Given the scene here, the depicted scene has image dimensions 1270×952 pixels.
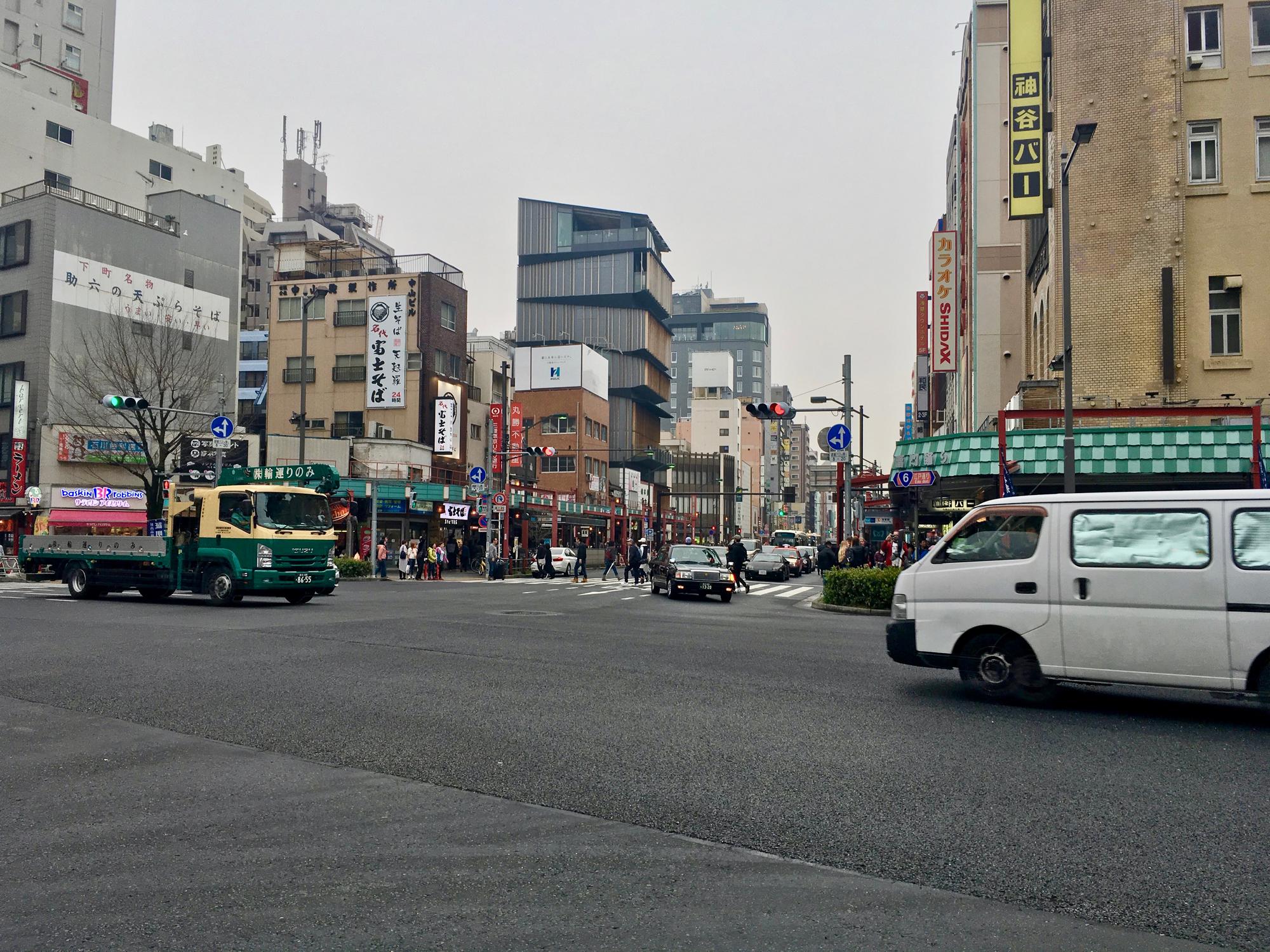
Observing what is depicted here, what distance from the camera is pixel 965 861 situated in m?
4.68

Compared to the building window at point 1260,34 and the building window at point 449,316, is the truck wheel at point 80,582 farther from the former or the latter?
the building window at point 449,316

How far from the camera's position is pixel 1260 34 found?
24.9 m

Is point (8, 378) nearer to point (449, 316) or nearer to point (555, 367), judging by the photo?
point (449, 316)

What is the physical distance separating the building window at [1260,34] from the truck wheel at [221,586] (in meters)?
27.1

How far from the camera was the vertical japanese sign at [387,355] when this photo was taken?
6175 cm

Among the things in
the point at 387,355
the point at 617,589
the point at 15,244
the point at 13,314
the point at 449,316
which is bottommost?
the point at 617,589

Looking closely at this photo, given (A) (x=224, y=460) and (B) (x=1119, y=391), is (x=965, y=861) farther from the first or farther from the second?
(A) (x=224, y=460)

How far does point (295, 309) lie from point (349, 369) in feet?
20.9

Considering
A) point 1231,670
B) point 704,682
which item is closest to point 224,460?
point 704,682

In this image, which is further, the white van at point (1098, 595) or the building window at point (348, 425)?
the building window at point (348, 425)

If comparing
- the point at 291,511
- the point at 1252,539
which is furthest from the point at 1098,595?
the point at 291,511

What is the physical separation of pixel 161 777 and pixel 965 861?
4.77 metres

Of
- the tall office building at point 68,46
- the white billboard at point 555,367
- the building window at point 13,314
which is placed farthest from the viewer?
the white billboard at point 555,367

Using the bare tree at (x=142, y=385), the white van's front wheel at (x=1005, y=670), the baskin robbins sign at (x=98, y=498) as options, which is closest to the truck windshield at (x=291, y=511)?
the white van's front wheel at (x=1005, y=670)
